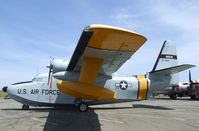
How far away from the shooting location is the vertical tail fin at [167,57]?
21281mm

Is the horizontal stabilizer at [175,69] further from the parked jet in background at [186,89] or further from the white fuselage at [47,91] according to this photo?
the parked jet in background at [186,89]

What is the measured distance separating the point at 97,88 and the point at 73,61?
1.73 meters

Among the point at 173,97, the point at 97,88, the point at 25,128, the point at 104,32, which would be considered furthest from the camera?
the point at 173,97

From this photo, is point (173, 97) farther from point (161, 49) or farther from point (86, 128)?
point (86, 128)

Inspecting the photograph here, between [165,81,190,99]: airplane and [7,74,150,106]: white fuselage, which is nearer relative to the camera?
[7,74,150,106]: white fuselage

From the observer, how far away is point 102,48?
10.8 meters

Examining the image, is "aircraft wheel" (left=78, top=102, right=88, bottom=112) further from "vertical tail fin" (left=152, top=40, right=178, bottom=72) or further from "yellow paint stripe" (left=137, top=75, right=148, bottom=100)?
"vertical tail fin" (left=152, top=40, right=178, bottom=72)

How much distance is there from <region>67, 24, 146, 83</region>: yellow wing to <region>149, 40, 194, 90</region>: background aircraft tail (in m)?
4.60

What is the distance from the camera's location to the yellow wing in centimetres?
878

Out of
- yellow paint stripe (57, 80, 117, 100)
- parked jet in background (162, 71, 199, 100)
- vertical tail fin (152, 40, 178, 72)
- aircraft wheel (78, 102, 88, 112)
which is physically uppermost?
vertical tail fin (152, 40, 178, 72)

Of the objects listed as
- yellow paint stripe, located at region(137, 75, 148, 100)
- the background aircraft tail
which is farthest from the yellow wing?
yellow paint stripe, located at region(137, 75, 148, 100)

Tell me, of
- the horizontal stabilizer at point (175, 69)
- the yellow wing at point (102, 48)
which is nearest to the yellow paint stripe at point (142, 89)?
the horizontal stabilizer at point (175, 69)

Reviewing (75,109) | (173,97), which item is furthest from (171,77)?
(173,97)

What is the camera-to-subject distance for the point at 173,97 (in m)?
42.3
